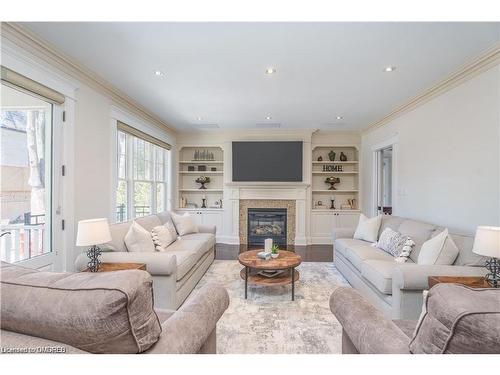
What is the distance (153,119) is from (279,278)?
3.62m

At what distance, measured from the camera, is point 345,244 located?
11.8ft

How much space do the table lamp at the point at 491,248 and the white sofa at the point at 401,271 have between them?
0.15 m

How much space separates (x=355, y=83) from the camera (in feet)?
10.1

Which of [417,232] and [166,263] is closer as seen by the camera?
[166,263]

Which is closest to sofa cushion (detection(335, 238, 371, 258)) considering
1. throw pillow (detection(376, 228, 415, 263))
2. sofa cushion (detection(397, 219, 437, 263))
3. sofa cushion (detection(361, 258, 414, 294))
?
throw pillow (detection(376, 228, 415, 263))

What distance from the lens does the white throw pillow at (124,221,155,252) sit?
2699 millimetres

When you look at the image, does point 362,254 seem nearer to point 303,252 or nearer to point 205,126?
point 303,252

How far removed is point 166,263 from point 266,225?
370cm

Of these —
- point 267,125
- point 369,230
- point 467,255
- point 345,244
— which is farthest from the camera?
point 267,125

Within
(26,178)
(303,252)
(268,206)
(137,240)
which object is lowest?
(303,252)

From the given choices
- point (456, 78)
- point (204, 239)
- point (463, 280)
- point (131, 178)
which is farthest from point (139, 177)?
point (456, 78)

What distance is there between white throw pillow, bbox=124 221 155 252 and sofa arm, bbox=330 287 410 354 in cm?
214

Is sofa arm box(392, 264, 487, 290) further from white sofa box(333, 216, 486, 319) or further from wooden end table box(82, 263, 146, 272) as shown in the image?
wooden end table box(82, 263, 146, 272)

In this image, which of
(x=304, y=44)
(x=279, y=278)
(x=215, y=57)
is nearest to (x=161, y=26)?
(x=215, y=57)
